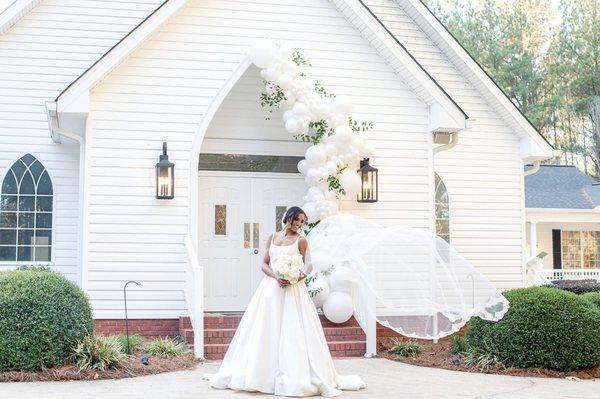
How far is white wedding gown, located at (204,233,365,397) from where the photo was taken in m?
7.51

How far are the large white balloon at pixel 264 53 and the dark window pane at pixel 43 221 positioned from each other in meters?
4.52

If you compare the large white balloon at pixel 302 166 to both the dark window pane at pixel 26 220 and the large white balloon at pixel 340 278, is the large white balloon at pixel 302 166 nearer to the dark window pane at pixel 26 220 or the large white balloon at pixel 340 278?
the large white balloon at pixel 340 278

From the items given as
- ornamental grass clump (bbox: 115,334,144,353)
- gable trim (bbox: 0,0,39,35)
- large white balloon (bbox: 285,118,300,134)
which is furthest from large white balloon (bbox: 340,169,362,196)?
gable trim (bbox: 0,0,39,35)

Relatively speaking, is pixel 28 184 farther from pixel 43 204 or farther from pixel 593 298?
pixel 593 298

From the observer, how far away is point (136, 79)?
11.6m

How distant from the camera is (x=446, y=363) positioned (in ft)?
32.4

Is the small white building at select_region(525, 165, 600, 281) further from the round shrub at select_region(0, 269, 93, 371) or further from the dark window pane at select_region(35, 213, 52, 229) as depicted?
the round shrub at select_region(0, 269, 93, 371)

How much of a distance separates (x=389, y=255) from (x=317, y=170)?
219 cm

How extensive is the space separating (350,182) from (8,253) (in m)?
5.87

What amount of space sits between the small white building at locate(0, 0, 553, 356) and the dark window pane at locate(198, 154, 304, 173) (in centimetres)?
3

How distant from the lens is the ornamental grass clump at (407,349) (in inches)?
423

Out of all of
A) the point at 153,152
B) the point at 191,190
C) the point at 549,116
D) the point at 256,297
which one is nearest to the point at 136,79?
the point at 153,152

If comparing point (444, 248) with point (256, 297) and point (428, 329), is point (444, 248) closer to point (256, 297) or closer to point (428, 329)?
point (428, 329)

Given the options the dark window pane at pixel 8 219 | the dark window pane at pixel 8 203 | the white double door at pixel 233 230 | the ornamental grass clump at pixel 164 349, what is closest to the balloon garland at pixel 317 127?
the white double door at pixel 233 230
